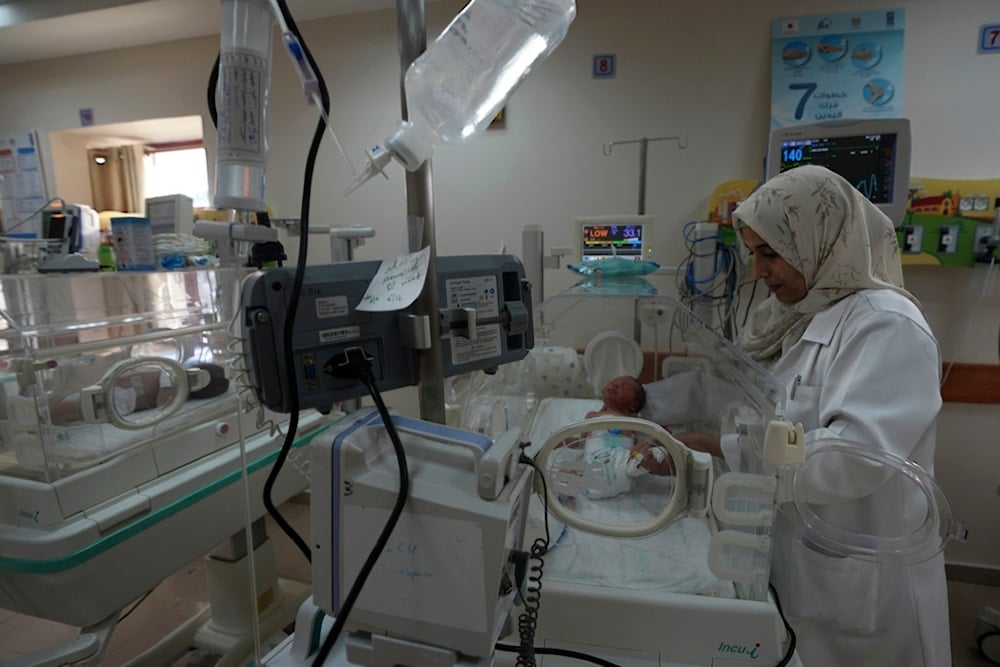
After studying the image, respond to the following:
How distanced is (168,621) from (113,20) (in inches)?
116

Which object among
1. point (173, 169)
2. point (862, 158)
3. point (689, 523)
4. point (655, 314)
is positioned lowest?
point (689, 523)

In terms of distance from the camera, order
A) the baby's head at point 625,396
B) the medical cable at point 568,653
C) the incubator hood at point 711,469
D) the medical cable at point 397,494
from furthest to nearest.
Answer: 1. the baby's head at point 625,396
2. the incubator hood at point 711,469
3. the medical cable at point 568,653
4. the medical cable at point 397,494

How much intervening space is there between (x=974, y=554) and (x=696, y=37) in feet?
8.50

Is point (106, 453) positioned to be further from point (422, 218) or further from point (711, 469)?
point (711, 469)

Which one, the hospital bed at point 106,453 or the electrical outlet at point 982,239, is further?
the electrical outlet at point 982,239

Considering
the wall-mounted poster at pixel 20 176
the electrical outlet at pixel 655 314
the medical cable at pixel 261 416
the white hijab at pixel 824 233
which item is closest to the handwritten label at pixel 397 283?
the medical cable at pixel 261 416

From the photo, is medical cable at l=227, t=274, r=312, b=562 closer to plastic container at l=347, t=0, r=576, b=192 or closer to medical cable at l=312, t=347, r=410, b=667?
medical cable at l=312, t=347, r=410, b=667

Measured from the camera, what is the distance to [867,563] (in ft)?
3.54

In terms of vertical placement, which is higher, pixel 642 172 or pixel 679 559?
pixel 642 172

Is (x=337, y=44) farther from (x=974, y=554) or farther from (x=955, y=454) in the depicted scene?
(x=974, y=554)

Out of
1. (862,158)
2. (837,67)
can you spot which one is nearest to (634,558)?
(862,158)

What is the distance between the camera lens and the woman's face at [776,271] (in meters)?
1.29

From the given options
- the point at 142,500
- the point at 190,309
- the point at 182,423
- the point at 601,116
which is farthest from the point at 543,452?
the point at 601,116

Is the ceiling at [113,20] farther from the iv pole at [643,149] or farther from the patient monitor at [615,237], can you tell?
the patient monitor at [615,237]
